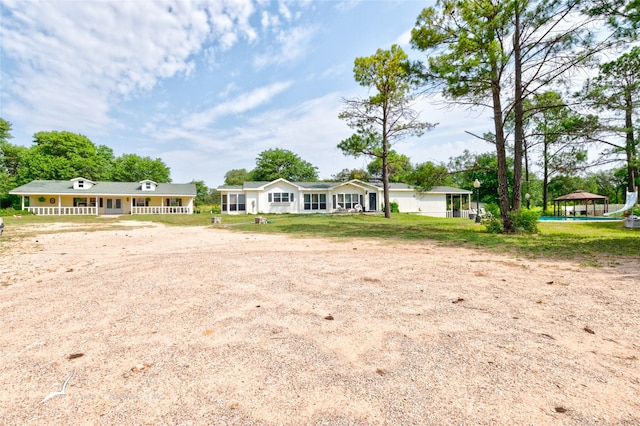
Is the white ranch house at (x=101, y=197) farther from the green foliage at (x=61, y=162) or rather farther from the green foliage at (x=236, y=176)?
the green foliage at (x=236, y=176)

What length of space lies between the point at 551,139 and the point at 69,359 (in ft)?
49.1

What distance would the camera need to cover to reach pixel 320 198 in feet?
104

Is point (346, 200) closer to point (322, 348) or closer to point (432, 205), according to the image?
point (432, 205)

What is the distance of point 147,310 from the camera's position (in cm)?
348

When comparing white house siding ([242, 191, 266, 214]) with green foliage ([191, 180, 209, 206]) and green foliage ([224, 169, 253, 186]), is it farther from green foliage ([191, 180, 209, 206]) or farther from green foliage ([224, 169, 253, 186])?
green foliage ([224, 169, 253, 186])

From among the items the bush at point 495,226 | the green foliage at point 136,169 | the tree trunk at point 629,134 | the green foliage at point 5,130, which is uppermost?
the green foliage at point 5,130

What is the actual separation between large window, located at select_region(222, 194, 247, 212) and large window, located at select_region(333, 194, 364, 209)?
9322 mm

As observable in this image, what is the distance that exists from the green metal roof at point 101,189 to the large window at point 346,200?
16356 mm

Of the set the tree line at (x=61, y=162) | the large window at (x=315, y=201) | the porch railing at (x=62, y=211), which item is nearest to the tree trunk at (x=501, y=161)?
the large window at (x=315, y=201)

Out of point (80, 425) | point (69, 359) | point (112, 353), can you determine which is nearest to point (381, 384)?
point (80, 425)

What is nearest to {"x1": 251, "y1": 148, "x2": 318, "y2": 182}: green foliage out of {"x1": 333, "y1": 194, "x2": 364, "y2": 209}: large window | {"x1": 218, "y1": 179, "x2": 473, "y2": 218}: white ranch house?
{"x1": 218, "y1": 179, "x2": 473, "y2": 218}: white ranch house

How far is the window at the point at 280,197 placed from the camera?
30.6 meters

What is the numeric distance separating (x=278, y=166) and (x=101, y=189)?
78.0 ft

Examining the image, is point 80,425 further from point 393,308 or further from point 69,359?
point 393,308
